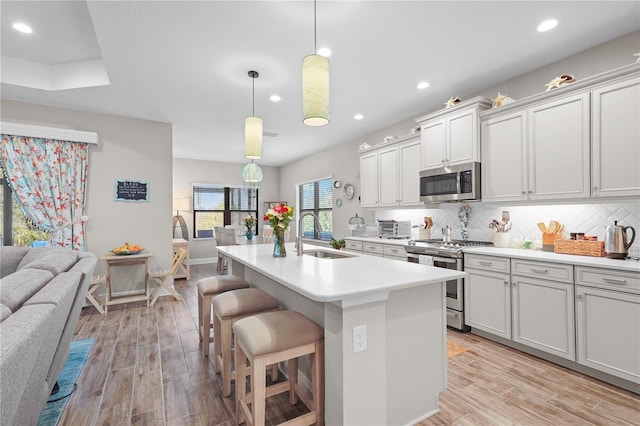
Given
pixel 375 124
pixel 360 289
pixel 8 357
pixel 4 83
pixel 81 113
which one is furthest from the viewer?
pixel 375 124

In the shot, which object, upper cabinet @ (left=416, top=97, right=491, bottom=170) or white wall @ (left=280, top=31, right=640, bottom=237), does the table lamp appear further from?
upper cabinet @ (left=416, top=97, right=491, bottom=170)

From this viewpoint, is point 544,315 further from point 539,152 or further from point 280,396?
point 280,396

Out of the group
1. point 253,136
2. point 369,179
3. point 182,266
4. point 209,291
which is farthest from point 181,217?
point 209,291

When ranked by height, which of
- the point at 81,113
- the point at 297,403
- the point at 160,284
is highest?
the point at 81,113

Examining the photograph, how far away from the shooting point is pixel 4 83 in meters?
3.34

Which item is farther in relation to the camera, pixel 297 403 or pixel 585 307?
pixel 585 307

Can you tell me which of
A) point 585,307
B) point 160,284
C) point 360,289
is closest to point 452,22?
point 360,289

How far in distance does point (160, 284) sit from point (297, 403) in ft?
10.1

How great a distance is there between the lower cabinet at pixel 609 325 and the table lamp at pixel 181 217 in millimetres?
7080

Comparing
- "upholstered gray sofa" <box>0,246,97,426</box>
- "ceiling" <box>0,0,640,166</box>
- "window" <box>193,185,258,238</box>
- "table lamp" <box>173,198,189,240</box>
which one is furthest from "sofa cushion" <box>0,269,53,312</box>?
"window" <box>193,185,258,238</box>

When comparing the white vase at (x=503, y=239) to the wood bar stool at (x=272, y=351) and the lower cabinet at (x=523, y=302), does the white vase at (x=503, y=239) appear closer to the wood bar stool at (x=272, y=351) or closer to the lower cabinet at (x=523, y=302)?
the lower cabinet at (x=523, y=302)

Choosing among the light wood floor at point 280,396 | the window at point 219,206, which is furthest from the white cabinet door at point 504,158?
the window at point 219,206

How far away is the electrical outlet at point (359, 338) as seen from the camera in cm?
150

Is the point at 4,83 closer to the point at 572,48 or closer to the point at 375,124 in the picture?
the point at 375,124
